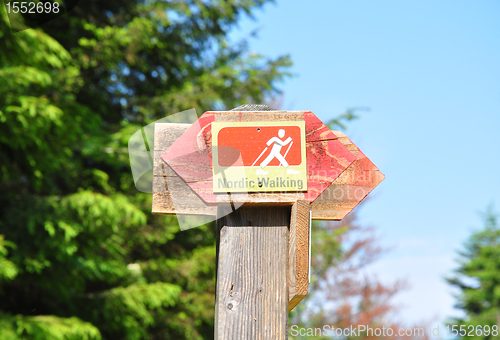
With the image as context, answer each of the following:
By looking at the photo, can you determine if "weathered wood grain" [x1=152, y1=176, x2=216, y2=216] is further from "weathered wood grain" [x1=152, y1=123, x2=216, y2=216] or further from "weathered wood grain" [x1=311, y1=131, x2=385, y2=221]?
"weathered wood grain" [x1=311, y1=131, x2=385, y2=221]

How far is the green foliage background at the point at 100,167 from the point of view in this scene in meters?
4.80

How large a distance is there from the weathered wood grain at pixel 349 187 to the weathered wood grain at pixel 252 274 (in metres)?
0.14

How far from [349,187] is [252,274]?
0.41m

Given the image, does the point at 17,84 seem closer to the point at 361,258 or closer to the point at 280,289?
the point at 280,289

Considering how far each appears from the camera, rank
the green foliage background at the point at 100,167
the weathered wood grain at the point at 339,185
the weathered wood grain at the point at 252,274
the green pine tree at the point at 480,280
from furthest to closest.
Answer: the green pine tree at the point at 480,280, the green foliage background at the point at 100,167, the weathered wood grain at the point at 339,185, the weathered wood grain at the point at 252,274

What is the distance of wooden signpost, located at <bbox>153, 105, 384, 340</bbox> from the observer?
1.22m

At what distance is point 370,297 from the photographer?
43.6ft

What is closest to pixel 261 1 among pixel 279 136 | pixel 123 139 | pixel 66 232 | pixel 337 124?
pixel 337 124

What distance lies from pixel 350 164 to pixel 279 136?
0.24 m

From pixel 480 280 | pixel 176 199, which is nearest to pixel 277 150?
pixel 176 199

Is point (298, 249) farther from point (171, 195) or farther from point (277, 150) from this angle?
point (171, 195)

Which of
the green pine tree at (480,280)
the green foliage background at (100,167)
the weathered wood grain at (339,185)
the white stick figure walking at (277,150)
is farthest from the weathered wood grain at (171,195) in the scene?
the green pine tree at (480,280)

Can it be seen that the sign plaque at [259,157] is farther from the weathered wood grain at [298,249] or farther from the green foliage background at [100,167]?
the green foliage background at [100,167]

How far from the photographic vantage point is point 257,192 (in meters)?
1.25
